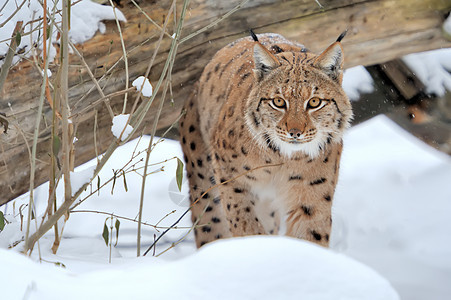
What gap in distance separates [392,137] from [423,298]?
392cm

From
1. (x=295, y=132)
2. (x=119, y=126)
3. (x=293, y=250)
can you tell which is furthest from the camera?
(x=295, y=132)

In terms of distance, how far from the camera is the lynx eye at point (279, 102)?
11.4 feet

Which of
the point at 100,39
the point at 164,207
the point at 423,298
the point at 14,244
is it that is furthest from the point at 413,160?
the point at 14,244

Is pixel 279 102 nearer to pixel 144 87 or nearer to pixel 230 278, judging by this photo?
pixel 144 87

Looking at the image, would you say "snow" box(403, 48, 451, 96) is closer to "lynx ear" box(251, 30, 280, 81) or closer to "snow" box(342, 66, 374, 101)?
"snow" box(342, 66, 374, 101)

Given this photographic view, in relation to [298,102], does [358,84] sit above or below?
above

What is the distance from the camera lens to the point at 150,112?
4652 millimetres

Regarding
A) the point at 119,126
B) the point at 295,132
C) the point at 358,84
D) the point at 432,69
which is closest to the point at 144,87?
the point at 119,126

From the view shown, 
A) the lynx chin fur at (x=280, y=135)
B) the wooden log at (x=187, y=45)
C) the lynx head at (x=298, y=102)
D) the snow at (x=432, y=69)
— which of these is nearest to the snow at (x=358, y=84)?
the snow at (x=432, y=69)

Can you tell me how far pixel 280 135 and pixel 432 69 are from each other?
3.18 metres

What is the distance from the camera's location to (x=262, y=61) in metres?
3.56

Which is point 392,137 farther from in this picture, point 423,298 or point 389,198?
point 423,298

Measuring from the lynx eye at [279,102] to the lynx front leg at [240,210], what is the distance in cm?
59

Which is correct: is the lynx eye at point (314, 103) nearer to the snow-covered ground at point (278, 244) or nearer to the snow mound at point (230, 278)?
the snow-covered ground at point (278, 244)
